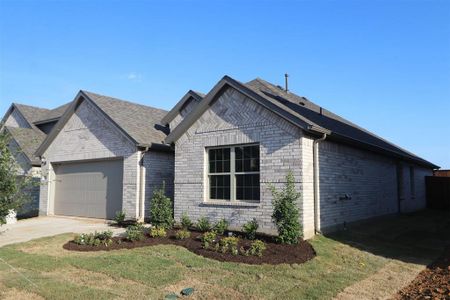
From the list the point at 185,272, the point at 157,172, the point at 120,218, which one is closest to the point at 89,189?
the point at 120,218

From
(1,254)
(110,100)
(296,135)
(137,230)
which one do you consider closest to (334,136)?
(296,135)

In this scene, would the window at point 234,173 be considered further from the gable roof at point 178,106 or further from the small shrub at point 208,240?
the gable roof at point 178,106

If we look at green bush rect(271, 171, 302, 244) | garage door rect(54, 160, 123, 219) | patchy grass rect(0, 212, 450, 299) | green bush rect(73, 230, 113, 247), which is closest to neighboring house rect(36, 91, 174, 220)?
garage door rect(54, 160, 123, 219)

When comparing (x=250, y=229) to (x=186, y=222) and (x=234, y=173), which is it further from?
(x=186, y=222)

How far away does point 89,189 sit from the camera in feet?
55.1

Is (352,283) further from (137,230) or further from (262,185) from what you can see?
(137,230)

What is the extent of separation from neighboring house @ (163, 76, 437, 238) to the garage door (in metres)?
3.90

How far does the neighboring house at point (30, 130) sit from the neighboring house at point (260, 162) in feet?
23.7

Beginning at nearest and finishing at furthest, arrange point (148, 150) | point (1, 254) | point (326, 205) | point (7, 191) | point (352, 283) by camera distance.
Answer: point (7, 191) → point (352, 283) → point (1, 254) → point (326, 205) → point (148, 150)

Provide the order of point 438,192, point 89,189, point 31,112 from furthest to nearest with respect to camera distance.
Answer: point 31,112, point 438,192, point 89,189

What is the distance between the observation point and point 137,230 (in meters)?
10.9

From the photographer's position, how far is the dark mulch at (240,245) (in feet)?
27.6

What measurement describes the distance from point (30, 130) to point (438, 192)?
25.1 m

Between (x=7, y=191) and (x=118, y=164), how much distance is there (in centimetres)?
965
